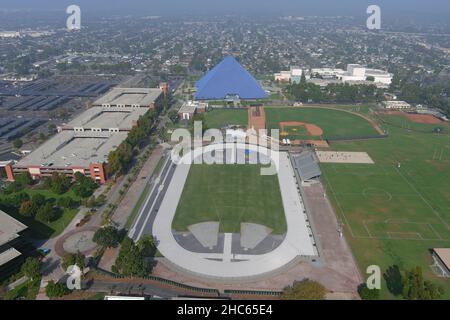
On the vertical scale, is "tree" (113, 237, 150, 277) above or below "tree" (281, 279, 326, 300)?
below

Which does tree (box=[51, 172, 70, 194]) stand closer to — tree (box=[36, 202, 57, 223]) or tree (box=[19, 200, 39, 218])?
tree (box=[19, 200, 39, 218])

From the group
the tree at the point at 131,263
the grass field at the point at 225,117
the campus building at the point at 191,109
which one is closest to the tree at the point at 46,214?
the tree at the point at 131,263

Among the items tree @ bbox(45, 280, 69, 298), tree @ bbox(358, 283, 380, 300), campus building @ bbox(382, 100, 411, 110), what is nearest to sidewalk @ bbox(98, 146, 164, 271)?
tree @ bbox(45, 280, 69, 298)

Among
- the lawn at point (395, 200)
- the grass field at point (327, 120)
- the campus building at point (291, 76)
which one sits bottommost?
the lawn at point (395, 200)

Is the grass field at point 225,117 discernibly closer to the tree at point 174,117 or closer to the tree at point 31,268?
the tree at point 174,117

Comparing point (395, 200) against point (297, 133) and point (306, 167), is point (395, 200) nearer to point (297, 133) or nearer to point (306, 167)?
point (306, 167)

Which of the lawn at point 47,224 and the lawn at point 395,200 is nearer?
the lawn at point 395,200
